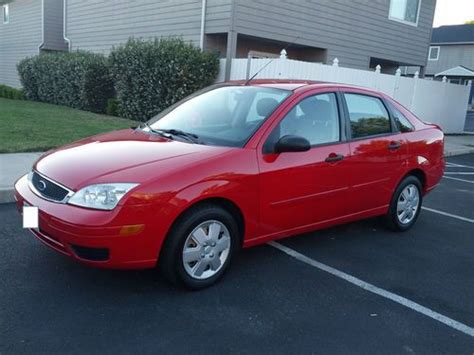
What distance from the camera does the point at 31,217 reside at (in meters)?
3.43

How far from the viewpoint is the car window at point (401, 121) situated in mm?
5307

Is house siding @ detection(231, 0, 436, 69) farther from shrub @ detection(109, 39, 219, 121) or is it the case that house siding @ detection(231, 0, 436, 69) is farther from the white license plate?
the white license plate

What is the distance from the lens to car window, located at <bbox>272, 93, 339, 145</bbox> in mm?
4133

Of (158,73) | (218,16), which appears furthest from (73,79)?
(218,16)

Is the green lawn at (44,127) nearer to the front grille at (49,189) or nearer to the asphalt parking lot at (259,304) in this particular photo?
the asphalt parking lot at (259,304)

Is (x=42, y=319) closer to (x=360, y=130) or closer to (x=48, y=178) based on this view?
(x=48, y=178)

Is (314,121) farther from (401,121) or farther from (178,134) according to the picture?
(401,121)

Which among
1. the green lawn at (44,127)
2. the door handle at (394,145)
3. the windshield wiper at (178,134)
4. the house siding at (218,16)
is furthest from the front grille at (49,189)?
the house siding at (218,16)

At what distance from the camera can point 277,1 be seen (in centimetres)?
1236

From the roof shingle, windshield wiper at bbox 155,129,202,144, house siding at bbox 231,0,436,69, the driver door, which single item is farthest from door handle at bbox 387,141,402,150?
the roof shingle

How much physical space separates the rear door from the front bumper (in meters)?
2.20

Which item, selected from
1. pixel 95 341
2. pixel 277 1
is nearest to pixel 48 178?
pixel 95 341

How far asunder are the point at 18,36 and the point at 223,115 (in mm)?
23048

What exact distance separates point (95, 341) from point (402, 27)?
654 inches
